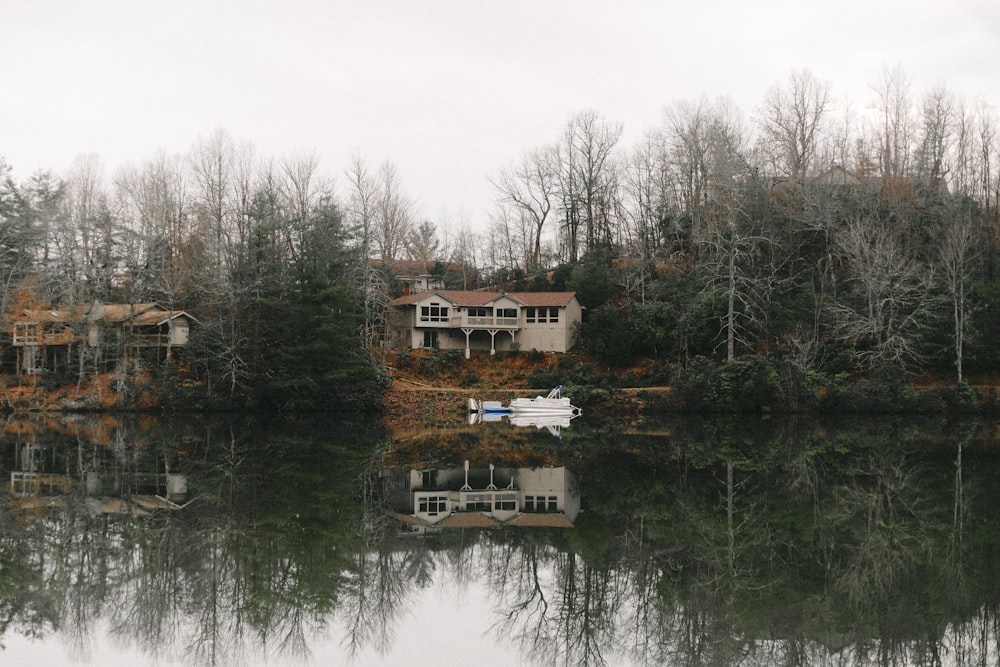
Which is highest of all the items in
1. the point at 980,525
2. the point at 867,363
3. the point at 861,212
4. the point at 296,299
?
the point at 861,212

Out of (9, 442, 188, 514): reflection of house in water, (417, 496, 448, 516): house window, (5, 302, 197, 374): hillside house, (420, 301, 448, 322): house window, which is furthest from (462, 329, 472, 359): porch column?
(417, 496, 448, 516): house window

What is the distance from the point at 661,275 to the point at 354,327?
2080 centimetres

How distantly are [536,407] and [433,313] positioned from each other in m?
13.8

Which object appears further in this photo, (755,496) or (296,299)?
(296,299)

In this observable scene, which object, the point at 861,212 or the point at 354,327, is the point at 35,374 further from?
the point at 861,212

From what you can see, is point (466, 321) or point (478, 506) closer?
point (478, 506)

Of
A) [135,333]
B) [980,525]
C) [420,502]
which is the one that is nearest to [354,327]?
[135,333]

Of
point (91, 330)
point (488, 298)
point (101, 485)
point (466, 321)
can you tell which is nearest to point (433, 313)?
point (466, 321)

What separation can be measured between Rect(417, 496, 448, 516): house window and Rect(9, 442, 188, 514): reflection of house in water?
5341 millimetres

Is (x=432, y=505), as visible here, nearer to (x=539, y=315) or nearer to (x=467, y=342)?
(x=467, y=342)

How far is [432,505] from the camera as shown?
1880 centimetres

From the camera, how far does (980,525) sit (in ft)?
50.3

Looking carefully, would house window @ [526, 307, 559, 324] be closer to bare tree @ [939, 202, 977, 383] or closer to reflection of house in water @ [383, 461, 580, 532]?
bare tree @ [939, 202, 977, 383]

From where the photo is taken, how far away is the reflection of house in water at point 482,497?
17.0 metres
